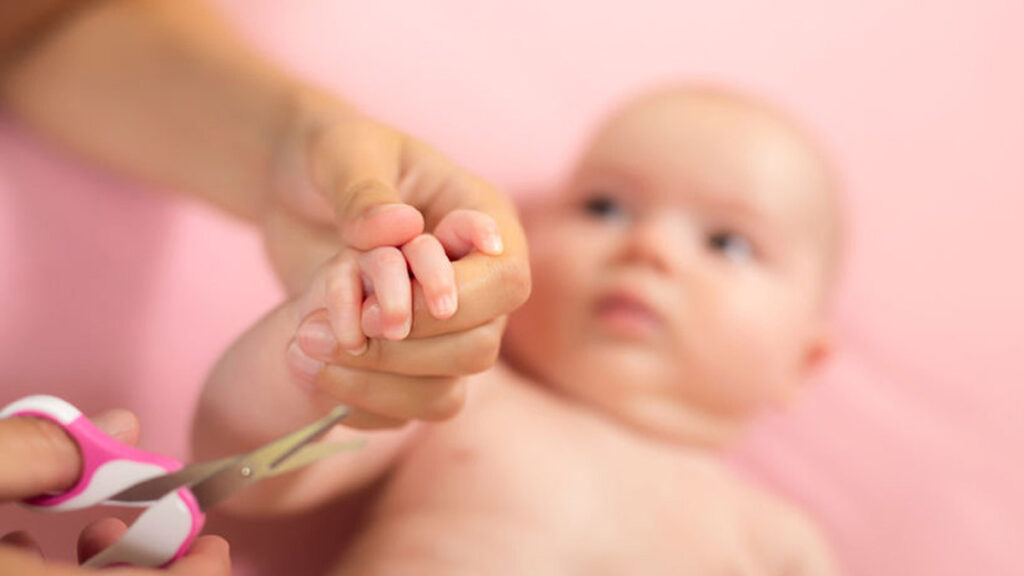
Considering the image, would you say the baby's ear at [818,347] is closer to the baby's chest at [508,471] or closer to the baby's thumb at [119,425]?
the baby's chest at [508,471]

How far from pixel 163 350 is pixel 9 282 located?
124mm

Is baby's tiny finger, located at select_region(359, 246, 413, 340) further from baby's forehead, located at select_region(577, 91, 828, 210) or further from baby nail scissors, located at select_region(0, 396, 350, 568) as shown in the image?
baby's forehead, located at select_region(577, 91, 828, 210)

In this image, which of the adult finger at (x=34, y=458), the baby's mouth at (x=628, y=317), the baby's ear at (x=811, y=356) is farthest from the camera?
the baby's ear at (x=811, y=356)

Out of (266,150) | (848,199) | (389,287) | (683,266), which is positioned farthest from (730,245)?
(389,287)

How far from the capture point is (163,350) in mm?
628

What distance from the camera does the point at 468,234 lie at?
1.48 feet

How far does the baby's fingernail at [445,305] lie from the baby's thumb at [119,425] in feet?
0.49

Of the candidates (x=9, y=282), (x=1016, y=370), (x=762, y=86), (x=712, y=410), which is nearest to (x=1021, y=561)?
(x=1016, y=370)

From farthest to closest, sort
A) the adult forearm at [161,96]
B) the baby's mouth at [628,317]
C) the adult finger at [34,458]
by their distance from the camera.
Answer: the baby's mouth at [628,317] < the adult forearm at [161,96] < the adult finger at [34,458]

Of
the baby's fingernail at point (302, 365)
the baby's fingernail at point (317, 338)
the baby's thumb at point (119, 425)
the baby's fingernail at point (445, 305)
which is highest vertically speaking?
the baby's fingernail at point (445, 305)

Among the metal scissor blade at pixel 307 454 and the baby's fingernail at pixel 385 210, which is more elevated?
the baby's fingernail at pixel 385 210

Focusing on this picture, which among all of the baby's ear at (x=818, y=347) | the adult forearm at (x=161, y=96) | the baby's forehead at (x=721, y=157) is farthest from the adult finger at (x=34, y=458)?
the baby's ear at (x=818, y=347)

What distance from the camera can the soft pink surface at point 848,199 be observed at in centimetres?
72

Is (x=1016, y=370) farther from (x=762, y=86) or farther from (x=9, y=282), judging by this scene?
(x=9, y=282)
